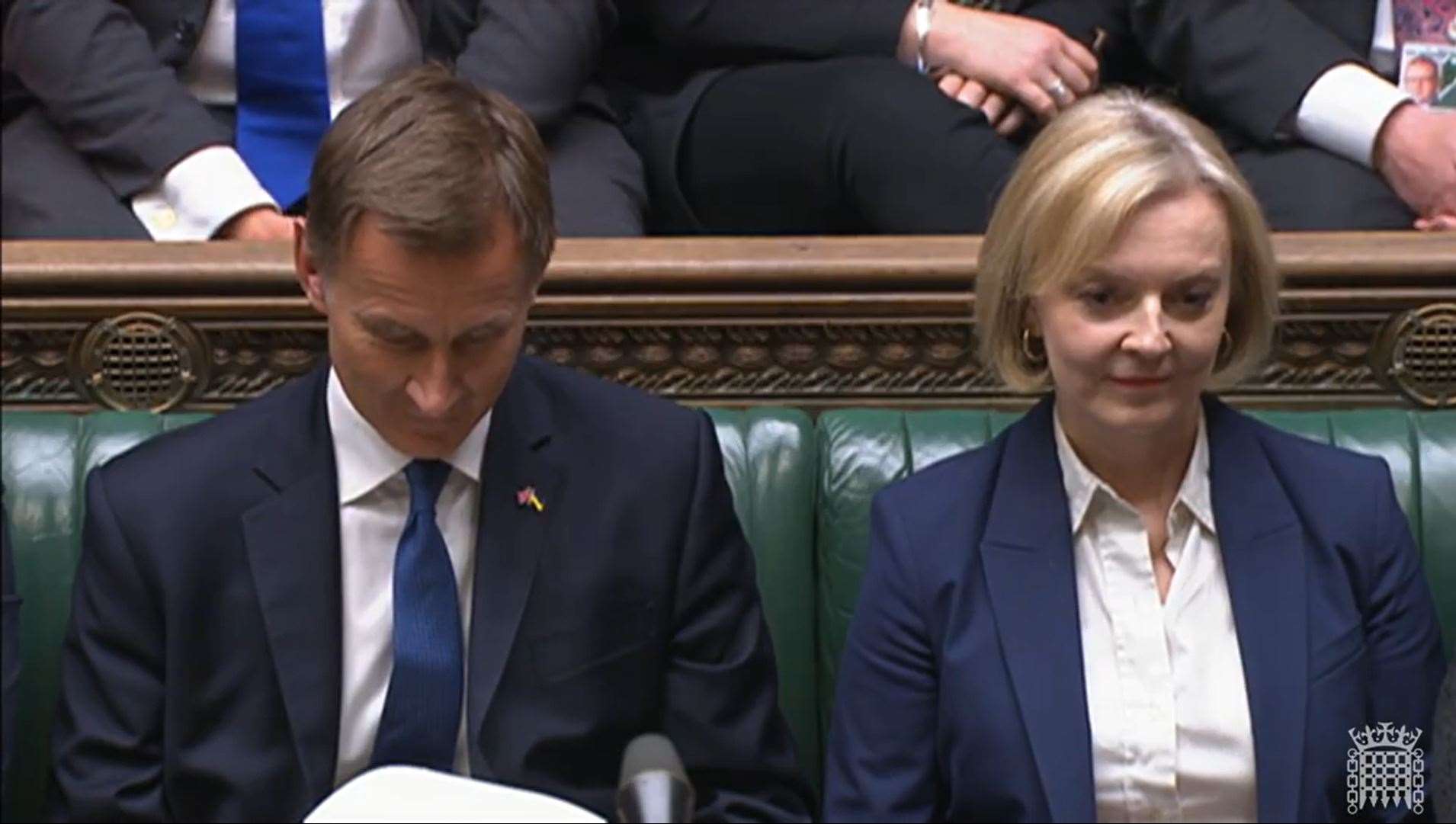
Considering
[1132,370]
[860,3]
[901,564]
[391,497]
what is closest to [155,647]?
[391,497]

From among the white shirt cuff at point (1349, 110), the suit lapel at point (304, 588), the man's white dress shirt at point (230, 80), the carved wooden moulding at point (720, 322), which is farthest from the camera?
the white shirt cuff at point (1349, 110)

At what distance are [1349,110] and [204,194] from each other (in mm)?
1154

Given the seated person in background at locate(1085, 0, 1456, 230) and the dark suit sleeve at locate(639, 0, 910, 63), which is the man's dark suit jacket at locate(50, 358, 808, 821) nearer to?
the dark suit sleeve at locate(639, 0, 910, 63)

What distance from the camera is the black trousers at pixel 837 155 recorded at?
8.48 feet

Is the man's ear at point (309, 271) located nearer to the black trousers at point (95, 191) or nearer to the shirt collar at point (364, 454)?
the shirt collar at point (364, 454)

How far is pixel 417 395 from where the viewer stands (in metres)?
1.86

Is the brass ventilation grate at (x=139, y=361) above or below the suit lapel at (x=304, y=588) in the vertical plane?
below

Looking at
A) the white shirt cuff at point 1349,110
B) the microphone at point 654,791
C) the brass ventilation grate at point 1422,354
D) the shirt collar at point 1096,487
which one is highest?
the microphone at point 654,791

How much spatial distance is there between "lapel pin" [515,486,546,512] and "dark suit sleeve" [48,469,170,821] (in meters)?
0.28

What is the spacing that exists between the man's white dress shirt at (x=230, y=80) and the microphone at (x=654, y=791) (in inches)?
48.8

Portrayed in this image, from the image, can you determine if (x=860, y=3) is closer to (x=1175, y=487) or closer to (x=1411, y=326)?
(x=1411, y=326)

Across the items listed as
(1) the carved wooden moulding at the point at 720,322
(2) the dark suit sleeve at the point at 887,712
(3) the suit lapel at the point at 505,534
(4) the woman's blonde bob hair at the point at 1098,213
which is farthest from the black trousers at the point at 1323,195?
(3) the suit lapel at the point at 505,534

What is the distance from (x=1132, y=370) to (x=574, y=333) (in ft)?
2.29

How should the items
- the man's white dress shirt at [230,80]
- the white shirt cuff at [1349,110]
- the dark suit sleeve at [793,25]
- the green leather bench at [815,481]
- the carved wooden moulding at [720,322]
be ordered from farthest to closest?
the dark suit sleeve at [793,25]
the white shirt cuff at [1349,110]
the man's white dress shirt at [230,80]
the carved wooden moulding at [720,322]
the green leather bench at [815,481]
